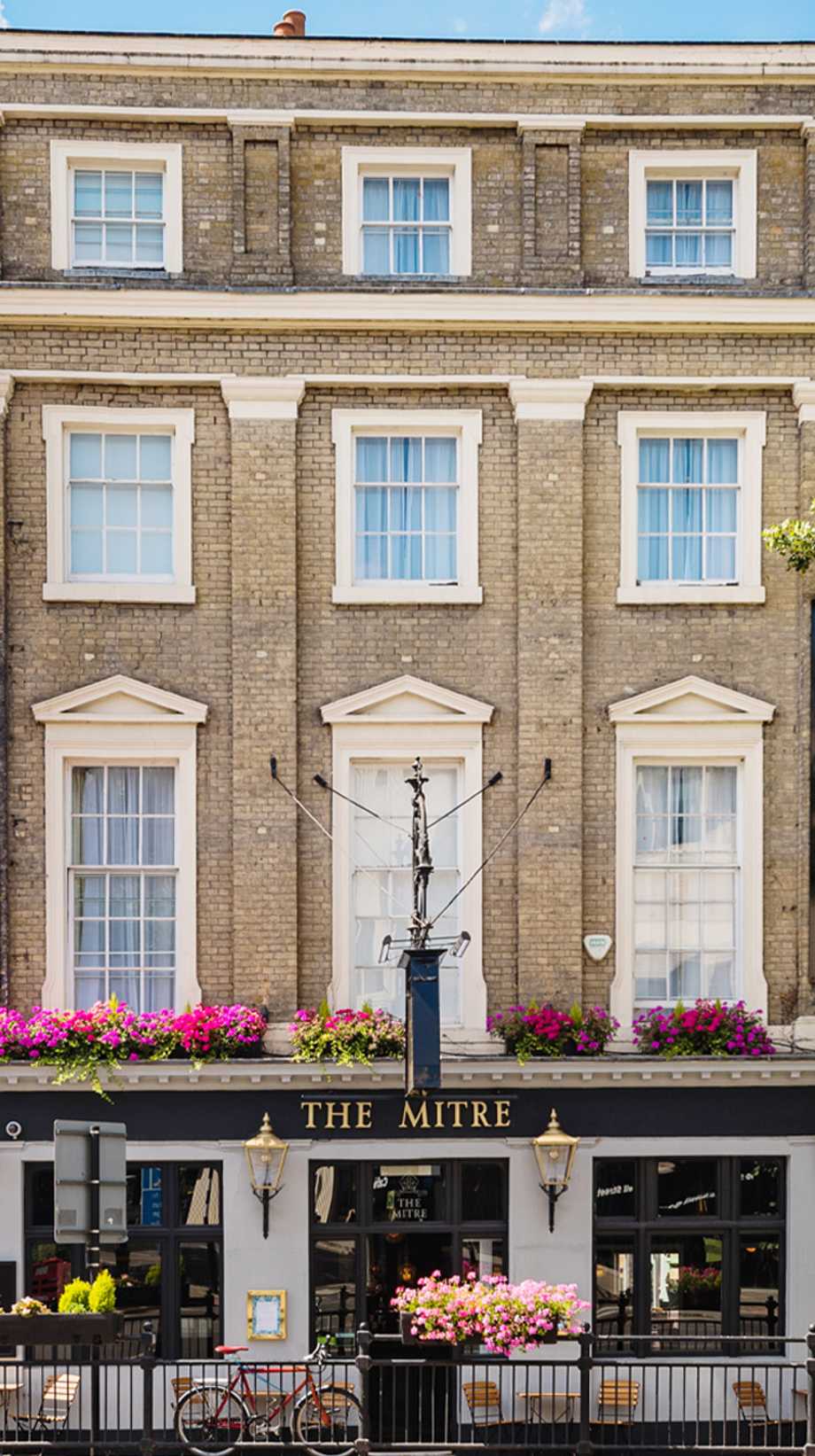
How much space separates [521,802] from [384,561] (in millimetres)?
2840

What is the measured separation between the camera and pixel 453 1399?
1448 cm

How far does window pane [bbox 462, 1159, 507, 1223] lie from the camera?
14656mm

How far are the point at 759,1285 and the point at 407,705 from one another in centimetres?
674

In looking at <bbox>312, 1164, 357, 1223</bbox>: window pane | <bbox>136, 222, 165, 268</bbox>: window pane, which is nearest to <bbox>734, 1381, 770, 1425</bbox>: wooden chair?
<bbox>312, 1164, 357, 1223</bbox>: window pane

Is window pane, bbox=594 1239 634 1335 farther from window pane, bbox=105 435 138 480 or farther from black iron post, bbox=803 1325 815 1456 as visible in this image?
window pane, bbox=105 435 138 480

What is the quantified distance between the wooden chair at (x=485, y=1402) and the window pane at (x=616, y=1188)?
6.30ft

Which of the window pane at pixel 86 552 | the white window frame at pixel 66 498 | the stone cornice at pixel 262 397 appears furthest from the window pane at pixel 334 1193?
the stone cornice at pixel 262 397

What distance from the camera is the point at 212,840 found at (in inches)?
587

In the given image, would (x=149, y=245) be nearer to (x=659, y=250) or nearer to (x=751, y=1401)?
(x=659, y=250)

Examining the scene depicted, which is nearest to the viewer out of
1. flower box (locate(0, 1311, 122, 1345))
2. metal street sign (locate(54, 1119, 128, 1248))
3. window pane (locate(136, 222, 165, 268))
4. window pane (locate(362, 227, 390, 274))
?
metal street sign (locate(54, 1119, 128, 1248))

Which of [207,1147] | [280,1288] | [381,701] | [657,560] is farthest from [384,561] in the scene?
[280,1288]

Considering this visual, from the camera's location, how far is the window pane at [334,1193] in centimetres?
1456

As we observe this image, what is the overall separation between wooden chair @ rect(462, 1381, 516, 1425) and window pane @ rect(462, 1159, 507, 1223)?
4.91 feet

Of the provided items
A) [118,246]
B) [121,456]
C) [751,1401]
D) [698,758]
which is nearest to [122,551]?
[121,456]
